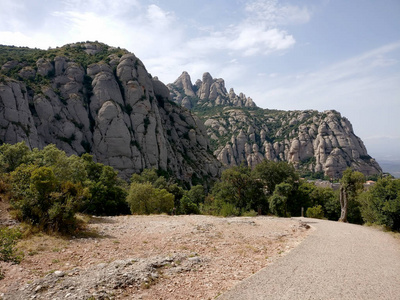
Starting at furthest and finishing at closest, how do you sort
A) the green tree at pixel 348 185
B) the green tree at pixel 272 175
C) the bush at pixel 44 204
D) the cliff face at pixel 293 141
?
the cliff face at pixel 293 141 → the green tree at pixel 272 175 → the green tree at pixel 348 185 → the bush at pixel 44 204

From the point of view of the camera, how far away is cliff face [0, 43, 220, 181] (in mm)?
60406

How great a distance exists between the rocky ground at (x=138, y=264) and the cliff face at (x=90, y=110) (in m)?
56.6

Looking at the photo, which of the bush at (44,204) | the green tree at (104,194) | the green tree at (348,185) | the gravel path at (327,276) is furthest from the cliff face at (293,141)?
the gravel path at (327,276)

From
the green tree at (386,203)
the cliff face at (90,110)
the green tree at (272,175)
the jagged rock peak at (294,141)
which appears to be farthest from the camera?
the jagged rock peak at (294,141)

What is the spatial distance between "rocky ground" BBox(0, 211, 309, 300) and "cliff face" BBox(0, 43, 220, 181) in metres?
56.6

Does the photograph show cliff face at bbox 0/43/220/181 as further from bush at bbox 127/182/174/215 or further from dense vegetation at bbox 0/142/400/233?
bush at bbox 127/182/174/215

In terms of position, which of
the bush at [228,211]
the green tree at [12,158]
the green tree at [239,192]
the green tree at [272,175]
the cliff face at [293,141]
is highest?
the cliff face at [293,141]

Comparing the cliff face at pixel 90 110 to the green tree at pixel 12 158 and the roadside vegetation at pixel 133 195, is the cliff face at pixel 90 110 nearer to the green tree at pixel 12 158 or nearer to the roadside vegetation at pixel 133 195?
the roadside vegetation at pixel 133 195

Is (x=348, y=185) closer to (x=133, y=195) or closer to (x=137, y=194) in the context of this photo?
(x=137, y=194)

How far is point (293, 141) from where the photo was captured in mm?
142000

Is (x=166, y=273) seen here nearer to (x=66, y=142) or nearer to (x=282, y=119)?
(x=66, y=142)

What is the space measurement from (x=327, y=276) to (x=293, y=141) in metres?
144

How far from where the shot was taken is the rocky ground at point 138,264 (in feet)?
24.0

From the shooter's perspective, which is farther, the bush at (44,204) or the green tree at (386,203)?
the green tree at (386,203)
